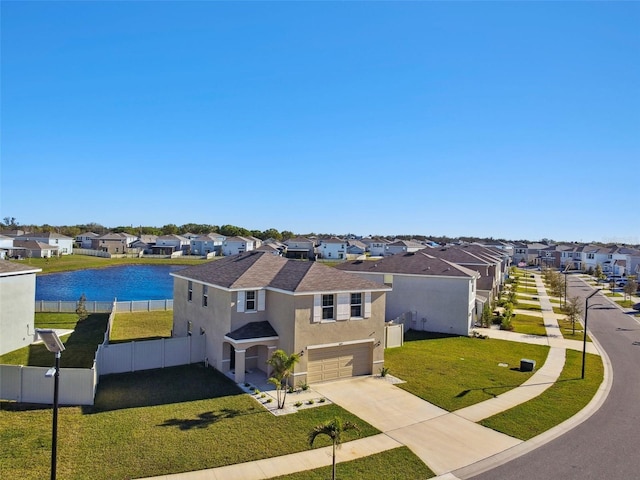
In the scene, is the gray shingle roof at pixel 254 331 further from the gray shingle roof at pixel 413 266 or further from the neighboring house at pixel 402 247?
the neighboring house at pixel 402 247

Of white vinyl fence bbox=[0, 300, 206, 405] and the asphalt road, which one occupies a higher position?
white vinyl fence bbox=[0, 300, 206, 405]

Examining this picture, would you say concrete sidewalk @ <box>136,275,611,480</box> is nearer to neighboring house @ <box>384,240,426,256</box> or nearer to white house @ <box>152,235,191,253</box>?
neighboring house @ <box>384,240,426,256</box>

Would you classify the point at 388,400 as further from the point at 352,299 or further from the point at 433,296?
the point at 433,296

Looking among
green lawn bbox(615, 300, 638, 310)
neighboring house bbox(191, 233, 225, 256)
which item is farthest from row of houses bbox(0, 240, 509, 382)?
neighboring house bbox(191, 233, 225, 256)

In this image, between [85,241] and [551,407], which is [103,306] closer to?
[551,407]

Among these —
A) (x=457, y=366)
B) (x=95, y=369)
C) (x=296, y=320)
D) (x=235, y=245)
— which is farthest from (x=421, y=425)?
(x=235, y=245)

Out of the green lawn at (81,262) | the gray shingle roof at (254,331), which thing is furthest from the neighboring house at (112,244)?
the gray shingle roof at (254,331)

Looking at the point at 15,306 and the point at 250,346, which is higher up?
the point at 15,306
